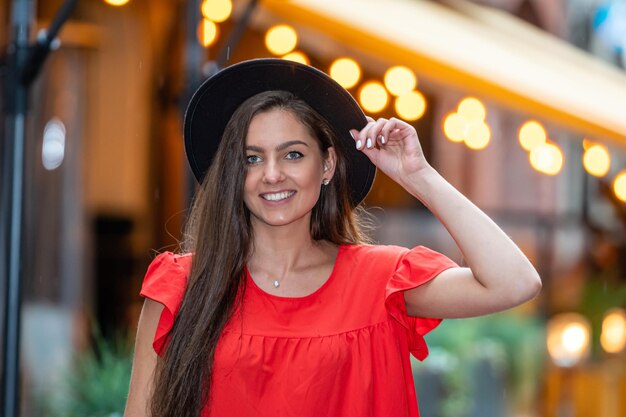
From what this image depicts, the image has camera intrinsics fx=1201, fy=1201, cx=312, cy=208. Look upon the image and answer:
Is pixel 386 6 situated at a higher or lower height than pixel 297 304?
higher

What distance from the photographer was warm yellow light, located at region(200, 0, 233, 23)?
19.1ft

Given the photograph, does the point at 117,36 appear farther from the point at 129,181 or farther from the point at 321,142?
the point at 321,142

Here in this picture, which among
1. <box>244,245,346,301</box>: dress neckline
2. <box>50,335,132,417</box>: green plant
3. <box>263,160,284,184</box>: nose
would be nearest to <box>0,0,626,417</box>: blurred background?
<box>50,335,132,417</box>: green plant

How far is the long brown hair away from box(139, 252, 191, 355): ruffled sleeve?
20 mm

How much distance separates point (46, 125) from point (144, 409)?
3908mm

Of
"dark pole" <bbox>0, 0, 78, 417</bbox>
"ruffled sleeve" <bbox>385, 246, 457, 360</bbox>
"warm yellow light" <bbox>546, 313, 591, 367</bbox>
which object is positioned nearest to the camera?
"ruffled sleeve" <bbox>385, 246, 457, 360</bbox>

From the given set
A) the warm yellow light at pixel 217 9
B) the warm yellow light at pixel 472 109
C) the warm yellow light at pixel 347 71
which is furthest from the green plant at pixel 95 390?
the warm yellow light at pixel 472 109

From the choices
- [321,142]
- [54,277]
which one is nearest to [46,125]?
[54,277]

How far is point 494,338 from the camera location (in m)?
7.37

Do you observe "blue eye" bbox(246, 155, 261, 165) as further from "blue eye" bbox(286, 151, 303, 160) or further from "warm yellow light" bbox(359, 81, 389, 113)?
"warm yellow light" bbox(359, 81, 389, 113)

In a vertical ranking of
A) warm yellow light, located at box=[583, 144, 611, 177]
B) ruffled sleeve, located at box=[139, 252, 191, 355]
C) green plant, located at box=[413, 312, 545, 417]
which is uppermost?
warm yellow light, located at box=[583, 144, 611, 177]

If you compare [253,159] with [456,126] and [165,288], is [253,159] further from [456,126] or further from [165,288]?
[456,126]

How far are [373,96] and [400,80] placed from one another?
339 mm

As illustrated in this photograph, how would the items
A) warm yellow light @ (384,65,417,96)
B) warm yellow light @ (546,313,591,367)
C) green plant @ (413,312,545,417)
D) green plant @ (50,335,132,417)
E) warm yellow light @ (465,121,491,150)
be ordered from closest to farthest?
green plant @ (50,335,132,417)
green plant @ (413,312,545,417)
warm yellow light @ (384,65,417,96)
warm yellow light @ (546,313,591,367)
warm yellow light @ (465,121,491,150)
